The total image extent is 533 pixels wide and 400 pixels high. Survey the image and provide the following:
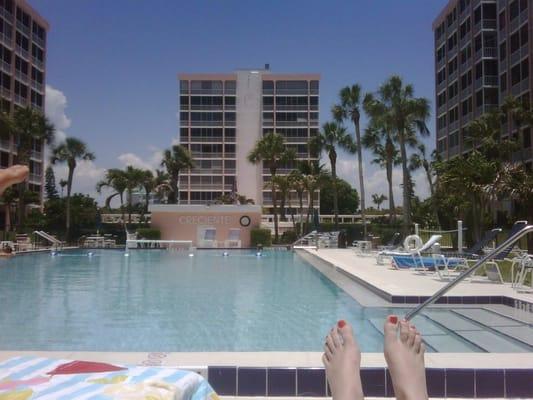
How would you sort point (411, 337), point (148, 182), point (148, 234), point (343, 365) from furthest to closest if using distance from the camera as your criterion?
point (148, 182) → point (148, 234) → point (411, 337) → point (343, 365)

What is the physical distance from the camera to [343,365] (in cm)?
279

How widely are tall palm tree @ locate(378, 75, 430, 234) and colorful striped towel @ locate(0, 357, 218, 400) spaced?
2730cm

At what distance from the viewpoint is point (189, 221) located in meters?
30.3

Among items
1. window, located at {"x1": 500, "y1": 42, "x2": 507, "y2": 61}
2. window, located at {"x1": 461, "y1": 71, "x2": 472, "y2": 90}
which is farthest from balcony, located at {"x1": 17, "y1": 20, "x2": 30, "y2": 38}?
window, located at {"x1": 500, "y1": 42, "x2": 507, "y2": 61}

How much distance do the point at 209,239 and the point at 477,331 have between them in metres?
23.5

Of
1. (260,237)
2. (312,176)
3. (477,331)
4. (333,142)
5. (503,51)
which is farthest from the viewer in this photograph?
(503,51)

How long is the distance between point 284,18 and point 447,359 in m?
14.2

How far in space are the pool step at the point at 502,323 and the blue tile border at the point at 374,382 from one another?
160cm

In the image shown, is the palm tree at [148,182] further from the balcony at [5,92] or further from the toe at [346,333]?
the toe at [346,333]

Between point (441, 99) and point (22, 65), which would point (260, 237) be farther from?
point (441, 99)

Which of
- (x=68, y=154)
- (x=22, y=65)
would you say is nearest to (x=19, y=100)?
(x=22, y=65)

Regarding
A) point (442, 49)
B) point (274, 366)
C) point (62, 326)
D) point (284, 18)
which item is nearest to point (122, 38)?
point (284, 18)

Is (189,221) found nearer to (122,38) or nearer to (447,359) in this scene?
(122,38)

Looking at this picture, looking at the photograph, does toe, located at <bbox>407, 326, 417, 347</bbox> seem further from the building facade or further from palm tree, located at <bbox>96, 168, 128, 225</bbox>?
palm tree, located at <bbox>96, 168, 128, 225</bbox>
